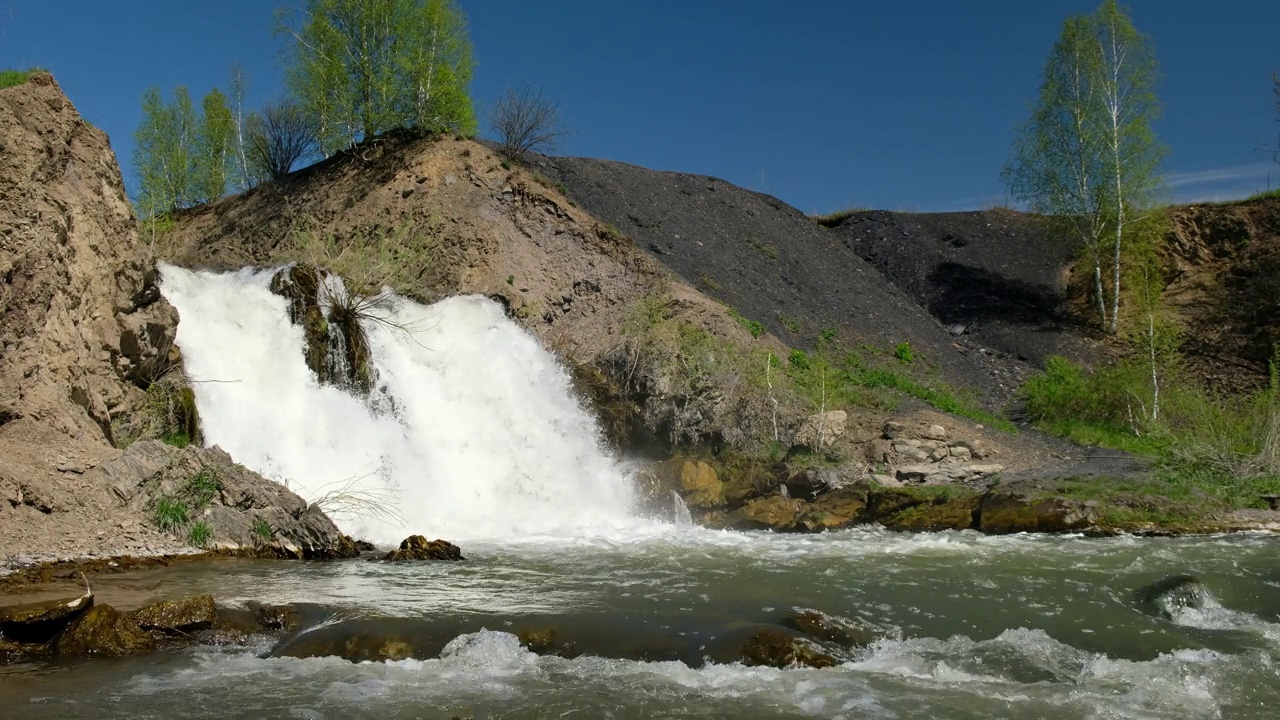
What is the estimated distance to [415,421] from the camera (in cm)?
1689

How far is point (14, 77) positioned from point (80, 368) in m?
4.20

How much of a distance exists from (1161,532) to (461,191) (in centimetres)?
1698

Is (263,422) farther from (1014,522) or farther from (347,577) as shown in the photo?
(1014,522)

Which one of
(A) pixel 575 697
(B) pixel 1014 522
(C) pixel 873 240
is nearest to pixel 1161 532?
(B) pixel 1014 522

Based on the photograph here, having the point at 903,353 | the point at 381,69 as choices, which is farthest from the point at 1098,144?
the point at 381,69

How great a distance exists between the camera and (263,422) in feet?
48.2

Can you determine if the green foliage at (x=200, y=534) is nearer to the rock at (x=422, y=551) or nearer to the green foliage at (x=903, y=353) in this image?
the rock at (x=422, y=551)

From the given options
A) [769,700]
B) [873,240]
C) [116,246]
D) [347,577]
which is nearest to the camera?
[769,700]

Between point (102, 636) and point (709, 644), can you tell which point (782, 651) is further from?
point (102, 636)

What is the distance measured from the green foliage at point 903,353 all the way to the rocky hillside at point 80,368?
1726cm

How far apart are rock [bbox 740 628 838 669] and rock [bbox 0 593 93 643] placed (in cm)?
526

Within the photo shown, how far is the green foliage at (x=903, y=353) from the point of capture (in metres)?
25.1

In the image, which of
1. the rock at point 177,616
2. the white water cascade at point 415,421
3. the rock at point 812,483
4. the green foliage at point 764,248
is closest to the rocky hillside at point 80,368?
the white water cascade at point 415,421

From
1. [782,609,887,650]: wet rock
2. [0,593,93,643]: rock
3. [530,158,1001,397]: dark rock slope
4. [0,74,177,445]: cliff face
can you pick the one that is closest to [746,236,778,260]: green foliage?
[530,158,1001,397]: dark rock slope
